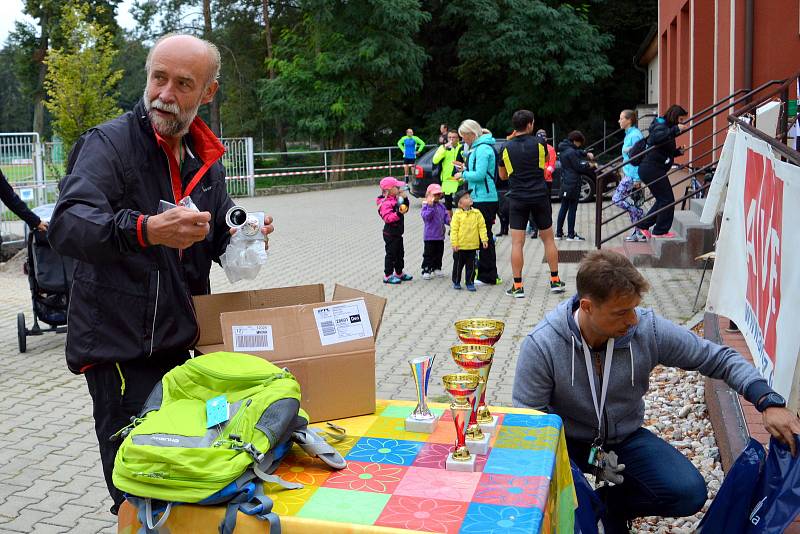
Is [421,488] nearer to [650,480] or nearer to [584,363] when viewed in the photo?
[584,363]

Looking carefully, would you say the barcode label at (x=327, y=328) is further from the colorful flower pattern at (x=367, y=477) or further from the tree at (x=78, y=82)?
the tree at (x=78, y=82)

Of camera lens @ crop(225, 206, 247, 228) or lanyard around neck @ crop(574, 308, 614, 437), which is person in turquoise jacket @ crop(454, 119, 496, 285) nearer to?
lanyard around neck @ crop(574, 308, 614, 437)

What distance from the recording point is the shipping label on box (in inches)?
124

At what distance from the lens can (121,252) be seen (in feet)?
8.87

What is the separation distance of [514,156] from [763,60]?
14.6 ft

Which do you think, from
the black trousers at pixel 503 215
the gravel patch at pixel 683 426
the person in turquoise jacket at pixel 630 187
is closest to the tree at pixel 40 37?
the black trousers at pixel 503 215

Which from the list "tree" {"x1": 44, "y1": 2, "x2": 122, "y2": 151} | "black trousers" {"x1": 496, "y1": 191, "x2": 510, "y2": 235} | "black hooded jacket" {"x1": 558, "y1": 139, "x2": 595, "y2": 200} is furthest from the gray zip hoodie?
"tree" {"x1": 44, "y1": 2, "x2": 122, "y2": 151}

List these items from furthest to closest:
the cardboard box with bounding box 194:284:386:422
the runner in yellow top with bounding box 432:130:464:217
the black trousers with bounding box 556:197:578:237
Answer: the runner in yellow top with bounding box 432:130:464:217 < the black trousers with bounding box 556:197:578:237 < the cardboard box with bounding box 194:284:386:422

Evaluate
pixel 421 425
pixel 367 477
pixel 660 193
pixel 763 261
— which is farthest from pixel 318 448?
pixel 660 193

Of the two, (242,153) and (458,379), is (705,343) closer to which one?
(458,379)

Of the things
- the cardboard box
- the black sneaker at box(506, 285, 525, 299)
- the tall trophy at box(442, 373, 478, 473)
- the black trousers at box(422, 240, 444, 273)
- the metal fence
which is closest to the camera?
the tall trophy at box(442, 373, 478, 473)

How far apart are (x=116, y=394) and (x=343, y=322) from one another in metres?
0.82

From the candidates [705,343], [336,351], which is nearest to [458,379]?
[336,351]

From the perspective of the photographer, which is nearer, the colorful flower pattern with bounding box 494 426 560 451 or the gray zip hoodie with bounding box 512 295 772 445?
the colorful flower pattern with bounding box 494 426 560 451
